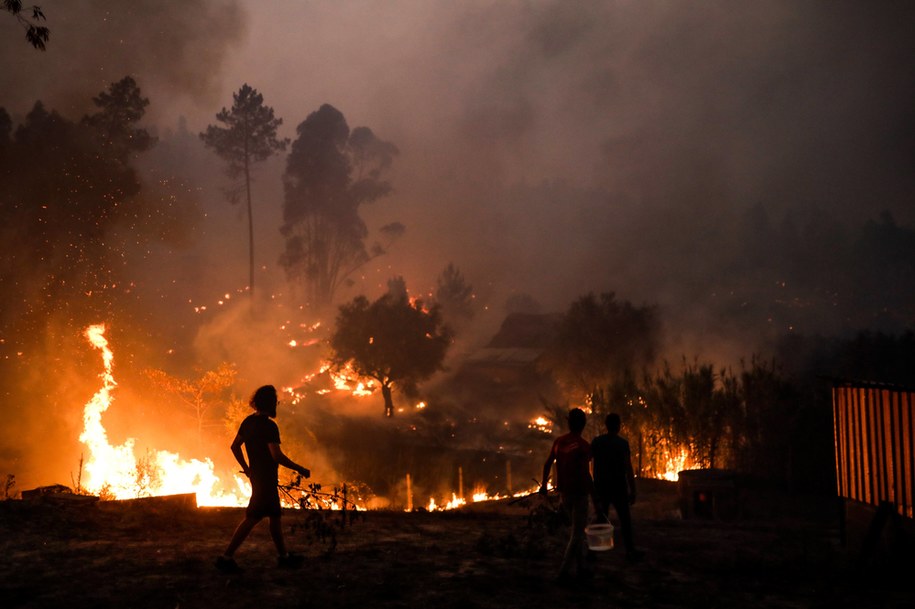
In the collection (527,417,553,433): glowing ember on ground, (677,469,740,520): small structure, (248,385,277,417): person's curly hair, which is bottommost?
(527,417,553,433): glowing ember on ground

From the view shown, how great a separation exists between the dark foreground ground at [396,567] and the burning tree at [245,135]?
177ft

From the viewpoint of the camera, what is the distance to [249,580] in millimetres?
7234

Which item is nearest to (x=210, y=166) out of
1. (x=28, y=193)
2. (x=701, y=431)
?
(x=28, y=193)

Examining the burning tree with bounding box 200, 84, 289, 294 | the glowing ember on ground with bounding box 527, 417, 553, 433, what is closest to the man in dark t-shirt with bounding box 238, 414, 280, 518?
the glowing ember on ground with bounding box 527, 417, 553, 433

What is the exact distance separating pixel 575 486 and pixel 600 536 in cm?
83

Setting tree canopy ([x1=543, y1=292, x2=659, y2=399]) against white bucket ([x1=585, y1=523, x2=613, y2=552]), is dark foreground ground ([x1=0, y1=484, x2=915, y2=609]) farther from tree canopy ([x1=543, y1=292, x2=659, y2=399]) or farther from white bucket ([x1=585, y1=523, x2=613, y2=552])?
tree canopy ([x1=543, y1=292, x2=659, y2=399])

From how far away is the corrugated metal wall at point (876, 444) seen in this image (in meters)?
9.26

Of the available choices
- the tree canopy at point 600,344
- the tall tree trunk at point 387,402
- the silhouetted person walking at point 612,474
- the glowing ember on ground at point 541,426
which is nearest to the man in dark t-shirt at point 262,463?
the silhouetted person walking at point 612,474

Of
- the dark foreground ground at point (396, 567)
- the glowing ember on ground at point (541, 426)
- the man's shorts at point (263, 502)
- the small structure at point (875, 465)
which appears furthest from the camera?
the glowing ember on ground at point (541, 426)

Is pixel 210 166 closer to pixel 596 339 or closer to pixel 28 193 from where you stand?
pixel 28 193

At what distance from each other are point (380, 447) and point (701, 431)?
2190 centimetres

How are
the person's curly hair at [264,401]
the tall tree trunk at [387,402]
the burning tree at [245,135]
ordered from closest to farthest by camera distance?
the person's curly hair at [264,401] < the tall tree trunk at [387,402] < the burning tree at [245,135]

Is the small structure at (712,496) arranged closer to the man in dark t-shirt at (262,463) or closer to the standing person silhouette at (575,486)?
the standing person silhouette at (575,486)

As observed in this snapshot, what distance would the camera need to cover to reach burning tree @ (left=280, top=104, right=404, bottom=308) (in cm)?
6906
